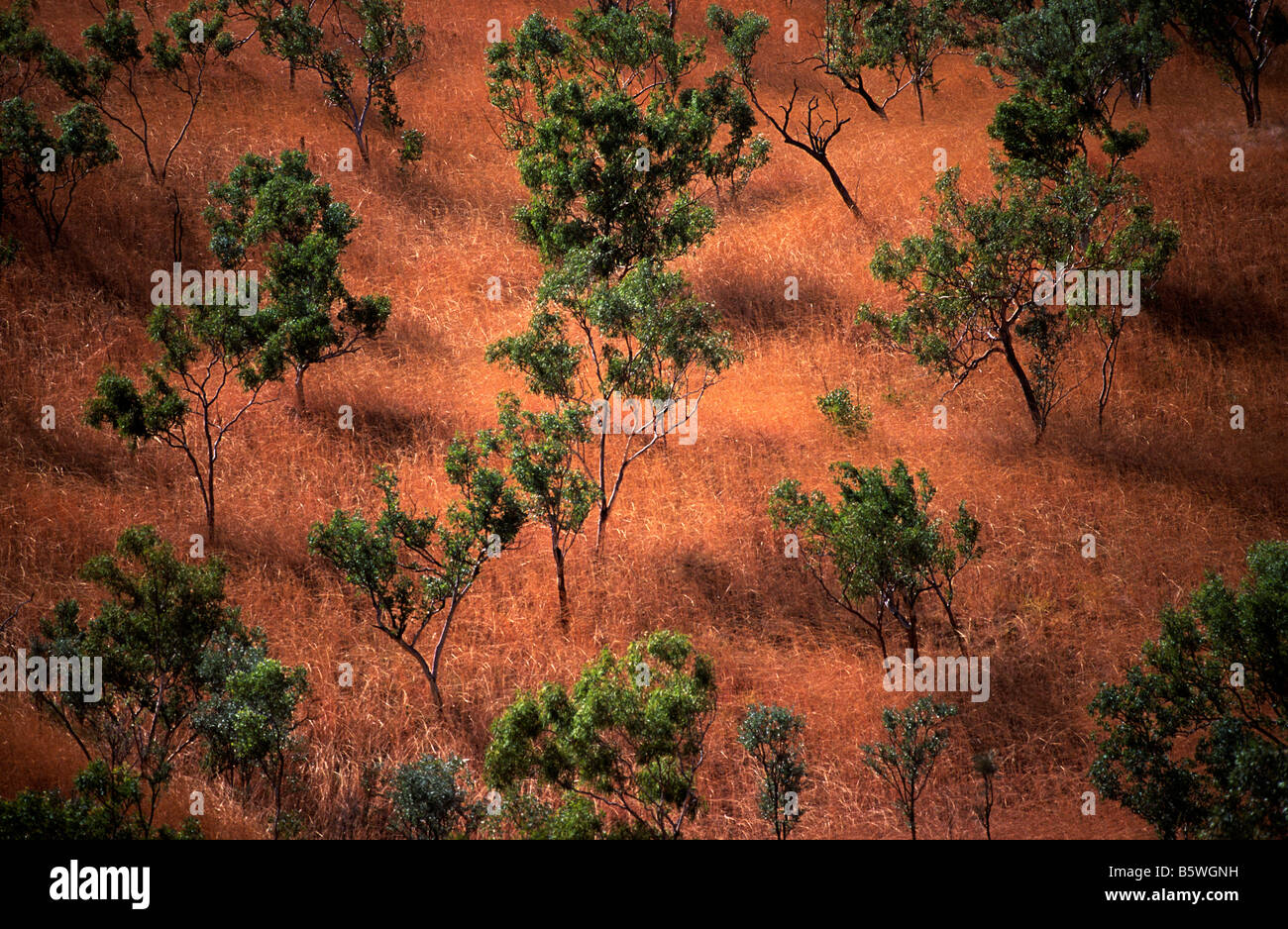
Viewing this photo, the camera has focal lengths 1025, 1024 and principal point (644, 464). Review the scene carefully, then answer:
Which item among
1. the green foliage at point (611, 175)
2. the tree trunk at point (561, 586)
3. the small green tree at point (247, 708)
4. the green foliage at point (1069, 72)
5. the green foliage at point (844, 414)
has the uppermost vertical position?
the green foliage at point (1069, 72)

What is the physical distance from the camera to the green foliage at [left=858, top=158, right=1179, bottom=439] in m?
26.1

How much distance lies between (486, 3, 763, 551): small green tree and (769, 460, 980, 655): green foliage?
4559mm

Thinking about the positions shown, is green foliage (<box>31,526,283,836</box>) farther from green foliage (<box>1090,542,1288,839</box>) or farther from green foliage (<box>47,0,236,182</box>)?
green foliage (<box>47,0,236,182</box>)

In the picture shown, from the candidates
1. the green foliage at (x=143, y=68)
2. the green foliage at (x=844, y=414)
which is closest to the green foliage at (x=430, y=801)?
the green foliage at (x=844, y=414)

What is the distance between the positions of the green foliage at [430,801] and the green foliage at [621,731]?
76 cm

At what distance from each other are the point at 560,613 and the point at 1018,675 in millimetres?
9702

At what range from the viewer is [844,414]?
28.3 m

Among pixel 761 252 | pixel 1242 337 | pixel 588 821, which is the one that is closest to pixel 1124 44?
pixel 1242 337

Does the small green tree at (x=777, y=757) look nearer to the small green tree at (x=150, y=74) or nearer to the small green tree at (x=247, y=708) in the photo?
the small green tree at (x=247, y=708)

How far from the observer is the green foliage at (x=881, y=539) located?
20125mm

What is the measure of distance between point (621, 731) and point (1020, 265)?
18.4 metres

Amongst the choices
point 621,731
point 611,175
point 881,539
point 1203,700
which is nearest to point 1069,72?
point 611,175

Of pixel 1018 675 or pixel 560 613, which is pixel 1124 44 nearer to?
pixel 1018 675

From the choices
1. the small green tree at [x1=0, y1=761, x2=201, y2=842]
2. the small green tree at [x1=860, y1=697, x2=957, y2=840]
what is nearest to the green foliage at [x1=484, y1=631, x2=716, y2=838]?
the small green tree at [x1=860, y1=697, x2=957, y2=840]
